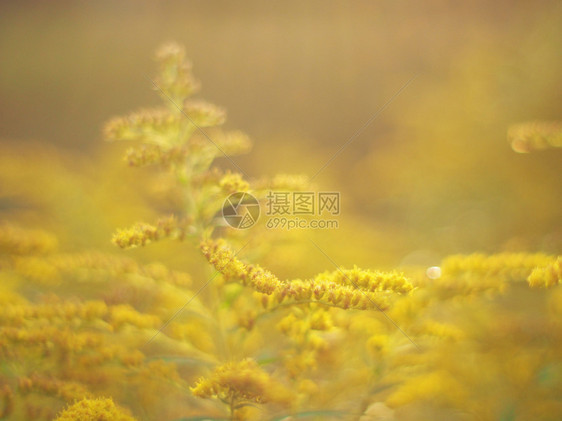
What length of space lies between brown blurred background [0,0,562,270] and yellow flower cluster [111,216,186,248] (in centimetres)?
42

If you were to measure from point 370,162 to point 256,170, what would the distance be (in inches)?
→ 13.7

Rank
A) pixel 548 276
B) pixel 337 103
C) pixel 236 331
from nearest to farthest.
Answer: pixel 548 276 < pixel 236 331 < pixel 337 103

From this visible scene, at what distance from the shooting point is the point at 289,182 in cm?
60

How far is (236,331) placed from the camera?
593 mm

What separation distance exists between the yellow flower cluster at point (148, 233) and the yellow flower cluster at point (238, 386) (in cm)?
16

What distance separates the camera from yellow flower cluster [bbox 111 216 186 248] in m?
0.52

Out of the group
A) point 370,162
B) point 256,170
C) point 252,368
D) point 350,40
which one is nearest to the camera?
point 252,368

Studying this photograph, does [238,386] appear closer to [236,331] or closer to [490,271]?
[236,331]

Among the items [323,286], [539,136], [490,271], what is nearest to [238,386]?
[323,286]

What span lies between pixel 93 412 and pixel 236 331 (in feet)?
0.58

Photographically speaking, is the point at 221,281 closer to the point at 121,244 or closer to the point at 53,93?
the point at 121,244

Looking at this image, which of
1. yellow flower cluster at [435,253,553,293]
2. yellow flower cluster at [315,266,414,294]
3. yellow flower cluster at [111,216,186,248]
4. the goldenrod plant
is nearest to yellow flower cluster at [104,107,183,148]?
the goldenrod plant

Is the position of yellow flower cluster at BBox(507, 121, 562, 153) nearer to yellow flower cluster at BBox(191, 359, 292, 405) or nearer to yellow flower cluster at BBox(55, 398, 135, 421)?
yellow flower cluster at BBox(191, 359, 292, 405)

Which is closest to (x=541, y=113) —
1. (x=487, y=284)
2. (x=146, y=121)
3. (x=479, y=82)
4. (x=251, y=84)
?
(x=479, y=82)
